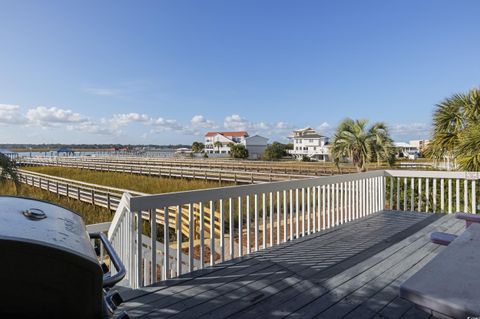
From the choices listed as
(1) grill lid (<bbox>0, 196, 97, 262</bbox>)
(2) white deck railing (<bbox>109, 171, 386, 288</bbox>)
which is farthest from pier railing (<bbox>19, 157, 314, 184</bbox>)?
(1) grill lid (<bbox>0, 196, 97, 262</bbox>)

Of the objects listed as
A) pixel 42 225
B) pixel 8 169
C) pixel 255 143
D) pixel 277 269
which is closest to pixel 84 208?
pixel 8 169

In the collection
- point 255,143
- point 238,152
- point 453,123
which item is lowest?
point 238,152

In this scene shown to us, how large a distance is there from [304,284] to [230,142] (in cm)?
7312

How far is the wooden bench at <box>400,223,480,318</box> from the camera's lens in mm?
1113

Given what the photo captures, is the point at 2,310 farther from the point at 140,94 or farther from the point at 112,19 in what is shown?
the point at 140,94

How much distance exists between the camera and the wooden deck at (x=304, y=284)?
2227mm

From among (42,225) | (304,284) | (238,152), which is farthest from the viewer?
(238,152)

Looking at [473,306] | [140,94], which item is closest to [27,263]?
[473,306]

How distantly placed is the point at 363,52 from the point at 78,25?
11774mm

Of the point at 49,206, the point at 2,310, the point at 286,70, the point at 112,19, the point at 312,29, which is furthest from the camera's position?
the point at 286,70

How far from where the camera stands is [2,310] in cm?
90

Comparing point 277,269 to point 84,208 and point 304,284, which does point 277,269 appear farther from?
point 84,208

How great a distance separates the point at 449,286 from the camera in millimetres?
1258

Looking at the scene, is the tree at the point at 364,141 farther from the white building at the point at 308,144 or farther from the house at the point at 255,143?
the house at the point at 255,143
